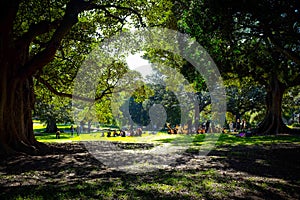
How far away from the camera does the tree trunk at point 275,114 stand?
1118 inches

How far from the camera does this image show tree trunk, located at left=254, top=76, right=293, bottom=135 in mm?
28406

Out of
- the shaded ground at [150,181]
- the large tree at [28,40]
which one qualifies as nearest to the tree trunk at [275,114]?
the large tree at [28,40]

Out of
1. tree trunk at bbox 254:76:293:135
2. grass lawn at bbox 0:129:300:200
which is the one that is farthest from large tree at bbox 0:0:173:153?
tree trunk at bbox 254:76:293:135

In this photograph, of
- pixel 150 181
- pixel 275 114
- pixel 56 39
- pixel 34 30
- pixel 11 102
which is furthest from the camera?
pixel 275 114

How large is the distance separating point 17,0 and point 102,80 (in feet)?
38.9

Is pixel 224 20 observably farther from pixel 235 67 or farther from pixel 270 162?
pixel 235 67

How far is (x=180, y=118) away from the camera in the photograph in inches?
2520

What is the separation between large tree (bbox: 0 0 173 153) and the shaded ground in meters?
3.76

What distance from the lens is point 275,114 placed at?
93.6 feet

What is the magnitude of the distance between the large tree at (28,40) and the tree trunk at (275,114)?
18044mm

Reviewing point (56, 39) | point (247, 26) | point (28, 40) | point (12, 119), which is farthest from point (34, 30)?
point (247, 26)

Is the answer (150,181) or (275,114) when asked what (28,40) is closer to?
(150,181)

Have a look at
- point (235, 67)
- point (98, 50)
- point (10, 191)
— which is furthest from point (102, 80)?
point (10, 191)

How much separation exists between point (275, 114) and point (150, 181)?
25.0 meters
